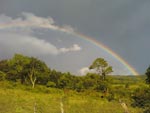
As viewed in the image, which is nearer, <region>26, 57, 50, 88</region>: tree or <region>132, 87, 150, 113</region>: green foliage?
<region>132, 87, 150, 113</region>: green foliage

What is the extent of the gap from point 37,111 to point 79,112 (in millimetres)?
3782

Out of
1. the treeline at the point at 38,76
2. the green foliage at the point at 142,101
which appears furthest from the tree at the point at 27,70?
the green foliage at the point at 142,101

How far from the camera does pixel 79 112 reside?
87.7 ft

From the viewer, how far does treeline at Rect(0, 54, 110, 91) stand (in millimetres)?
82750

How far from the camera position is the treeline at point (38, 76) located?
82750 millimetres

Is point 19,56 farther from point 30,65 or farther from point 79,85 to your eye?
point 79,85

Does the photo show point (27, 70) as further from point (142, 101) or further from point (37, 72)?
point (142, 101)

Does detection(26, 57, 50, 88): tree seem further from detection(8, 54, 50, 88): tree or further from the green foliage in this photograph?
the green foliage

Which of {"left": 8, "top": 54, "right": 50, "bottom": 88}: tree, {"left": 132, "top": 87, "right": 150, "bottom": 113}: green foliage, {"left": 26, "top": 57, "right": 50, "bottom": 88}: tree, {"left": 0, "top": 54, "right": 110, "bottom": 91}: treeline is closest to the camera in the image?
{"left": 132, "top": 87, "right": 150, "bottom": 113}: green foliage

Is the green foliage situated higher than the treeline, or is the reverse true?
the treeline

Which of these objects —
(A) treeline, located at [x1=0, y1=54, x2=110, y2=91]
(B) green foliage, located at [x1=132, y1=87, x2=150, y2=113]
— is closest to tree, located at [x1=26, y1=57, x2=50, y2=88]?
(A) treeline, located at [x1=0, y1=54, x2=110, y2=91]

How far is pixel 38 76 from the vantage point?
86.4 meters

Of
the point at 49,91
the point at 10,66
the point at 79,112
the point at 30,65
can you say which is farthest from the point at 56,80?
the point at 79,112

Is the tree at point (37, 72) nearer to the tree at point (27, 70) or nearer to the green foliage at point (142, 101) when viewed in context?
the tree at point (27, 70)
